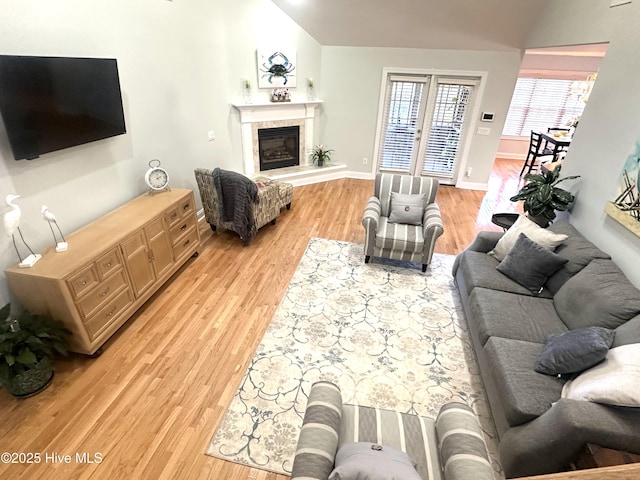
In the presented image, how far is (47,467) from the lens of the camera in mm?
1998

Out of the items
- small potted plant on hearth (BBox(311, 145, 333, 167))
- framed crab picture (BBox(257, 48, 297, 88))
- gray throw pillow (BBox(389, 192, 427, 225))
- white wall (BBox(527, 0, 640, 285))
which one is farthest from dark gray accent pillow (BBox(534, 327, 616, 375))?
framed crab picture (BBox(257, 48, 297, 88))

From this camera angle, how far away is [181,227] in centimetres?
370

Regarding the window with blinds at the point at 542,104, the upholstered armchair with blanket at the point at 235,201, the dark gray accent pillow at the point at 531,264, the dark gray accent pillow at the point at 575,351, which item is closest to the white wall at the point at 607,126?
the dark gray accent pillow at the point at 531,264

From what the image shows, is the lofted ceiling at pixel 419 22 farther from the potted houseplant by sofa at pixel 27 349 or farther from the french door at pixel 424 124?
the potted houseplant by sofa at pixel 27 349

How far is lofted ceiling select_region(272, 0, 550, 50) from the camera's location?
15.0 feet

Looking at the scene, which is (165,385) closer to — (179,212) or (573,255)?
(179,212)

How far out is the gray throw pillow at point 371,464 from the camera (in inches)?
48.8

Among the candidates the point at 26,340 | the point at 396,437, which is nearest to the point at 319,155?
the point at 26,340

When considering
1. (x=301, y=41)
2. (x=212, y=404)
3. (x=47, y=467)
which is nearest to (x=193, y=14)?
(x=301, y=41)

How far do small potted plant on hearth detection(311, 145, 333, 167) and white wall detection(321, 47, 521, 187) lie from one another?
6.9 inches

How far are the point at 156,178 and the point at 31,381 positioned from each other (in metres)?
2.12

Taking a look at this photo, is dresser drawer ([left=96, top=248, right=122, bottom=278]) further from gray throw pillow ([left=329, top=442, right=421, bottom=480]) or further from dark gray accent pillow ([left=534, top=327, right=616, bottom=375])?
dark gray accent pillow ([left=534, top=327, right=616, bottom=375])

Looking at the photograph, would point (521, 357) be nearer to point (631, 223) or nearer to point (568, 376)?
point (568, 376)

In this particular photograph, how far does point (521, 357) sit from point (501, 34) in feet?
16.4
